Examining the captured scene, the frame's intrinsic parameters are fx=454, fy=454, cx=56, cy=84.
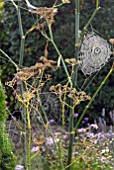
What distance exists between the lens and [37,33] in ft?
20.9

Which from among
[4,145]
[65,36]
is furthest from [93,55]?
[65,36]

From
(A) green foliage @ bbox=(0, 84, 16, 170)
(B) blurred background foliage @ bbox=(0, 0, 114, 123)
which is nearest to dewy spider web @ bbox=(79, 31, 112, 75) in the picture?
(A) green foliage @ bbox=(0, 84, 16, 170)

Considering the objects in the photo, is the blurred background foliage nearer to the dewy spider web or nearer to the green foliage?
the dewy spider web

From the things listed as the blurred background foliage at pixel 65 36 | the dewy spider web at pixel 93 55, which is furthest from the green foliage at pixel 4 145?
the blurred background foliage at pixel 65 36

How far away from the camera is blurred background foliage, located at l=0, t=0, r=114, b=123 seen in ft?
20.0

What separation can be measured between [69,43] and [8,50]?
3.40ft

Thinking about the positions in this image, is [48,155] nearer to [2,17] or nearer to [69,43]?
[69,43]

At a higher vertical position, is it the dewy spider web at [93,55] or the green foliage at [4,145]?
the dewy spider web at [93,55]

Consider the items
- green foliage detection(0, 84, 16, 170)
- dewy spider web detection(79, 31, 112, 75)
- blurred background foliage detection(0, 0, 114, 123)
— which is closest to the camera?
green foliage detection(0, 84, 16, 170)

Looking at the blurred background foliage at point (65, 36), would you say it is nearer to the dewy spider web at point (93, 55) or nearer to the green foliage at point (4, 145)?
the dewy spider web at point (93, 55)

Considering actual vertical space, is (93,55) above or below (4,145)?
above

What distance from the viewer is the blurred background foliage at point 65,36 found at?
6.11 m

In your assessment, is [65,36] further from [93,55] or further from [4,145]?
[4,145]

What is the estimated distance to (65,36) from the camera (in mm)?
6195
